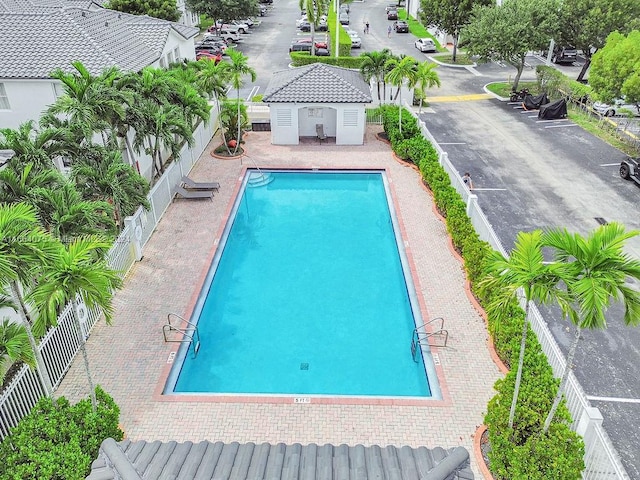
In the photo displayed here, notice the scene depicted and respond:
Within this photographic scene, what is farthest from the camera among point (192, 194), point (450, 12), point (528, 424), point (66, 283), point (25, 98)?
point (450, 12)

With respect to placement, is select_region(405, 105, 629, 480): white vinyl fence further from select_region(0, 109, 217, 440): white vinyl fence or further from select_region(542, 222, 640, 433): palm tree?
select_region(0, 109, 217, 440): white vinyl fence

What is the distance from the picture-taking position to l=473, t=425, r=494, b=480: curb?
11.0 meters

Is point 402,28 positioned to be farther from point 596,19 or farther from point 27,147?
point 27,147

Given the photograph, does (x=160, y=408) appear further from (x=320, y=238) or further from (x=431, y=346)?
(x=320, y=238)

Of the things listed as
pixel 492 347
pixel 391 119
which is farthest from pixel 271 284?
pixel 391 119

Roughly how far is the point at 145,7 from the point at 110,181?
1479 inches

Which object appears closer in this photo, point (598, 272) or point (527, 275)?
point (598, 272)

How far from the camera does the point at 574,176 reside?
26094 mm

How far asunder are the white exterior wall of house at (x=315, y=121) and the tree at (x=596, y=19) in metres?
18.9

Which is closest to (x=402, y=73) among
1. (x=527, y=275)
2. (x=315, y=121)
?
(x=315, y=121)

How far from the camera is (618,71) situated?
27.6 m

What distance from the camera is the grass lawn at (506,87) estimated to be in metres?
39.7

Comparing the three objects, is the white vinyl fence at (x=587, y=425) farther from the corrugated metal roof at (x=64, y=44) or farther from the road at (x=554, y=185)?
the corrugated metal roof at (x=64, y=44)

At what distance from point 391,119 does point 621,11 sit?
20.8 metres
